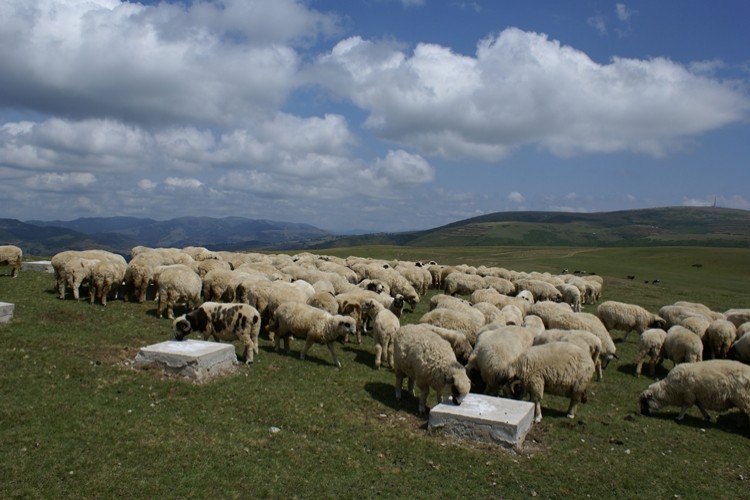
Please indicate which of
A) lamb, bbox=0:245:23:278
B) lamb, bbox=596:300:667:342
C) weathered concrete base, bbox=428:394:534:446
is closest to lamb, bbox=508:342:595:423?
weathered concrete base, bbox=428:394:534:446

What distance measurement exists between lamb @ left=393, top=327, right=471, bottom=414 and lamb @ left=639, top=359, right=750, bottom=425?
6092mm

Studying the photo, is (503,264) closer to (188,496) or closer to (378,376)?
(378,376)

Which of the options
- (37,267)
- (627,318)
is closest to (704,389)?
(627,318)

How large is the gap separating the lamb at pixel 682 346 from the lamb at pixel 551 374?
23.9 ft

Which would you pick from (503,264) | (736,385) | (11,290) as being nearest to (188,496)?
(736,385)

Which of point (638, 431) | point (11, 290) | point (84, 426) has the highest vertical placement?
point (11, 290)

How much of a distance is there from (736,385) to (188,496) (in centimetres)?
1357

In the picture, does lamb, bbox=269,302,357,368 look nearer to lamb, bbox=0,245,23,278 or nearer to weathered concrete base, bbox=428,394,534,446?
weathered concrete base, bbox=428,394,534,446

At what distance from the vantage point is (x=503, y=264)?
68.1 m

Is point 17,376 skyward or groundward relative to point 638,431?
skyward

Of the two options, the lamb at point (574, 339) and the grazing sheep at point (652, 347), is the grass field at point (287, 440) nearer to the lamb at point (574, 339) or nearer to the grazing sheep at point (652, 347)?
the lamb at point (574, 339)

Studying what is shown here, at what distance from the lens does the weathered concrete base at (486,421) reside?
10.8m

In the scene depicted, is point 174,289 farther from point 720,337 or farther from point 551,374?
point 720,337

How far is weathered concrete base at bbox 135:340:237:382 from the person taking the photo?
42.1 feet
